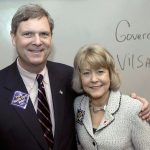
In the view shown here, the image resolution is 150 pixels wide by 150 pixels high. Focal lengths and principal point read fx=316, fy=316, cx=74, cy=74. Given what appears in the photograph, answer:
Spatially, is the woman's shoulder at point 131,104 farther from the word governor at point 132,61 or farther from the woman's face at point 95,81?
the word governor at point 132,61

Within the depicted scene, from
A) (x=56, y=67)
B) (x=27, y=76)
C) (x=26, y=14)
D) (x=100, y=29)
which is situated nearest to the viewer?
(x=26, y=14)

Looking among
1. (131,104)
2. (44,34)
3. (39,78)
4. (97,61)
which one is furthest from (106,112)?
(44,34)

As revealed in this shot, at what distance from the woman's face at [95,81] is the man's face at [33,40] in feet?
0.79

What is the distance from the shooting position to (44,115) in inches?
65.2

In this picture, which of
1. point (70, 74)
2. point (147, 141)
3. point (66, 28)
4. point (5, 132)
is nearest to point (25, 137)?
point (5, 132)

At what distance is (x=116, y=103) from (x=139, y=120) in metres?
0.15

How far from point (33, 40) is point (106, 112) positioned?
1.76ft

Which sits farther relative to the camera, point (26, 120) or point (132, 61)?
point (132, 61)

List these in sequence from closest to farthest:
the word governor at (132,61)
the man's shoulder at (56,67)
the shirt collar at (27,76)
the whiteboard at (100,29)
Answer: the shirt collar at (27,76), the man's shoulder at (56,67), the whiteboard at (100,29), the word governor at (132,61)

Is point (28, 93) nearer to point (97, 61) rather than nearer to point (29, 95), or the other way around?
point (29, 95)

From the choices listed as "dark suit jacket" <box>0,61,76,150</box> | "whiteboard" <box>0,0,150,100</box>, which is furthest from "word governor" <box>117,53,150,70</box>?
"dark suit jacket" <box>0,61,76,150</box>

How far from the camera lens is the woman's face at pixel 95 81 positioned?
1647mm

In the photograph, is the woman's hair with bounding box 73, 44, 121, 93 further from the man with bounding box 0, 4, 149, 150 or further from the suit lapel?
the suit lapel

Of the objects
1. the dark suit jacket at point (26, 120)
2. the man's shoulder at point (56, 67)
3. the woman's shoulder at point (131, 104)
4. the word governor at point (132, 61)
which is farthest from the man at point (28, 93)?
the word governor at point (132, 61)
